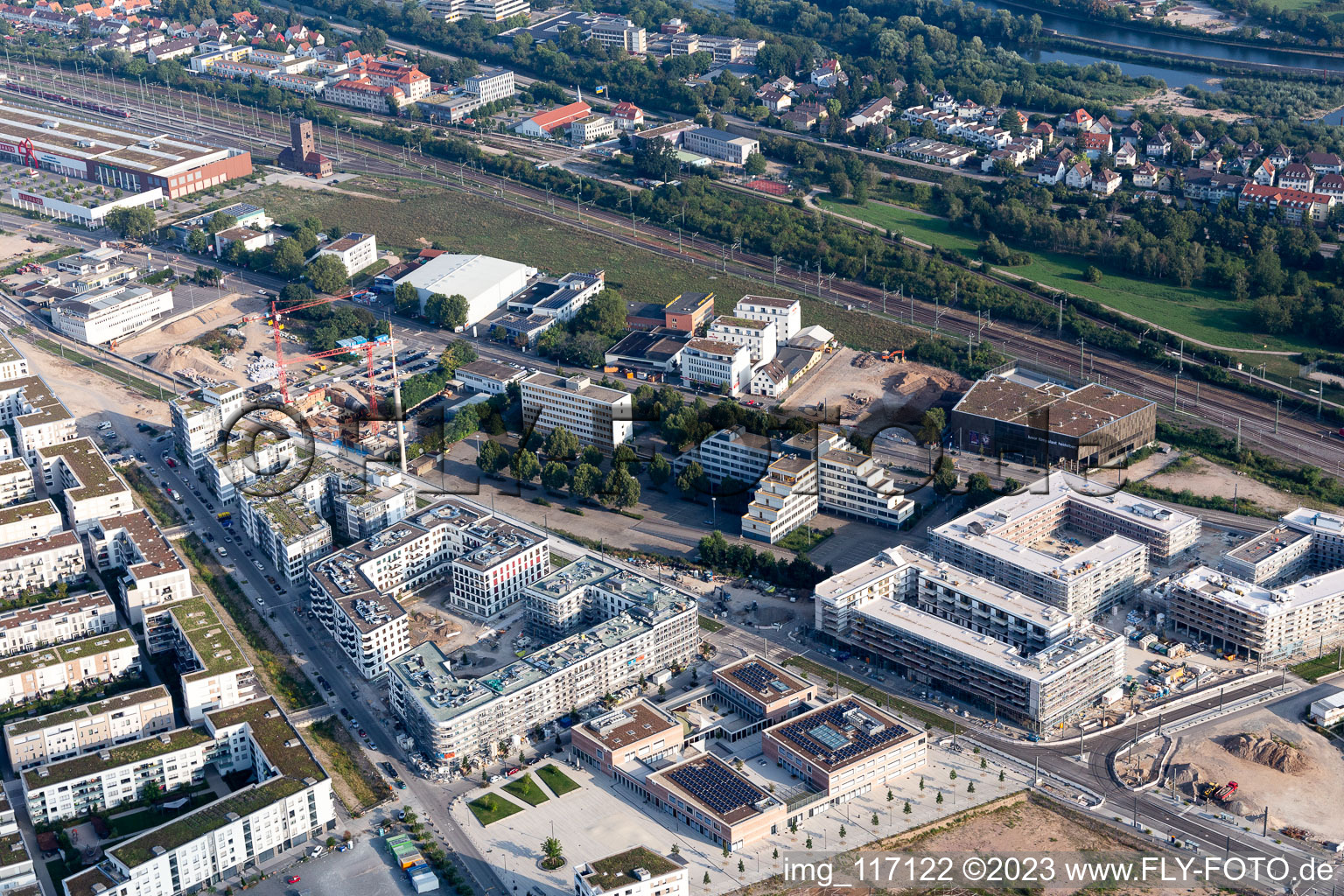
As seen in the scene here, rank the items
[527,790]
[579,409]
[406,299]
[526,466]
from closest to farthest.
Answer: [527,790] → [526,466] → [579,409] → [406,299]

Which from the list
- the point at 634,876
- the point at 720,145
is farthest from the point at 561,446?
the point at 720,145

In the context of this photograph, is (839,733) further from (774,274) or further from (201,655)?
(774,274)

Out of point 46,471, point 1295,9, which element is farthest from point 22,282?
point 1295,9

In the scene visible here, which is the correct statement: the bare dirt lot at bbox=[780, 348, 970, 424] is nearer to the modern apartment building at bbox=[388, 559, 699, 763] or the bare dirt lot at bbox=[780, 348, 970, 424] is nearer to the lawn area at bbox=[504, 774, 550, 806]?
the modern apartment building at bbox=[388, 559, 699, 763]

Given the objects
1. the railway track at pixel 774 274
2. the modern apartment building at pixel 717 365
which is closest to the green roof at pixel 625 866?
the modern apartment building at pixel 717 365

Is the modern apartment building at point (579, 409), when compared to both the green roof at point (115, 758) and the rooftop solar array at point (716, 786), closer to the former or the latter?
the rooftop solar array at point (716, 786)

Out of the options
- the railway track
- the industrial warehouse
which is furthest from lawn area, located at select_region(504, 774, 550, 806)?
the industrial warehouse

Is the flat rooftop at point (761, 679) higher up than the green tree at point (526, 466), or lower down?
lower down
